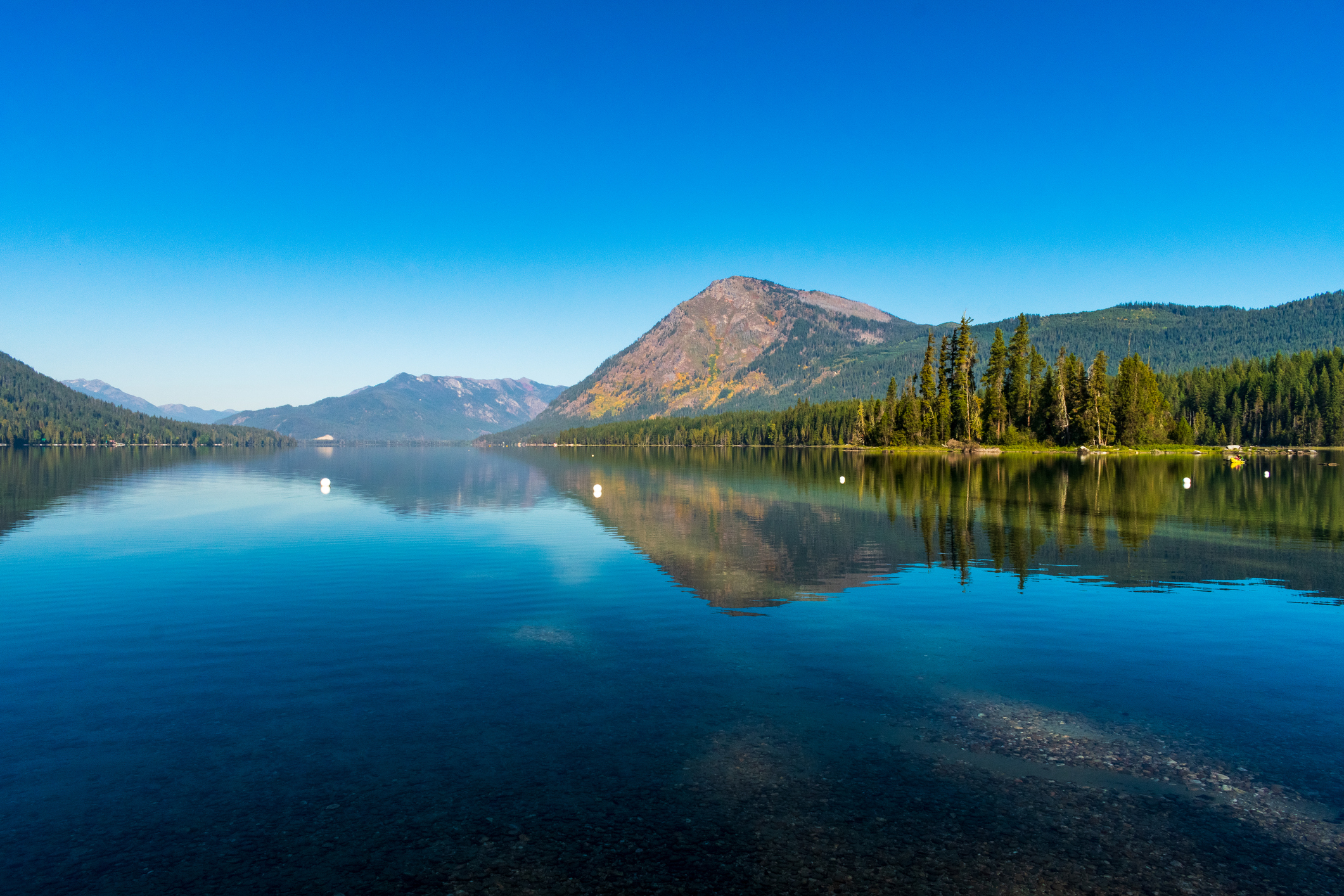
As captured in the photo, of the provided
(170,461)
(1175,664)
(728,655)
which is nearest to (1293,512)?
(1175,664)

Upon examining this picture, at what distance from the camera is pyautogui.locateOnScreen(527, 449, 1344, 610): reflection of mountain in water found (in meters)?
33.2

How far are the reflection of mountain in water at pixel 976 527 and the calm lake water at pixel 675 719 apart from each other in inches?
23.6

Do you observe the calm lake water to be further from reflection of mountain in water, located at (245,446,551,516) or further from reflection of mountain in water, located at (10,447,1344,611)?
reflection of mountain in water, located at (245,446,551,516)

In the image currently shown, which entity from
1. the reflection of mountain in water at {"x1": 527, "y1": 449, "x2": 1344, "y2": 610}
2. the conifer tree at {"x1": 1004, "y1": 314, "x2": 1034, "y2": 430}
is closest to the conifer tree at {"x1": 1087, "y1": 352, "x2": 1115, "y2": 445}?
the conifer tree at {"x1": 1004, "y1": 314, "x2": 1034, "y2": 430}

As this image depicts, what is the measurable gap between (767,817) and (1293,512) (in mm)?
63378

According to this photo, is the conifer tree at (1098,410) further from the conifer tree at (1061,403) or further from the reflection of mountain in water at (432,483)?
the reflection of mountain in water at (432,483)

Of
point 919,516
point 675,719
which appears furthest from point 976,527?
point 675,719

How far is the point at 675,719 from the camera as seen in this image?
15.6 m

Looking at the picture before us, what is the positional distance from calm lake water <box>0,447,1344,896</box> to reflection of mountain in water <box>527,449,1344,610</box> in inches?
23.6

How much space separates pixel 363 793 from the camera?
12398 mm

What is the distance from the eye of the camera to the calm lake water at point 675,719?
10.5 meters

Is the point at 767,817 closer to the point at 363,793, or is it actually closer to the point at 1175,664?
the point at 363,793

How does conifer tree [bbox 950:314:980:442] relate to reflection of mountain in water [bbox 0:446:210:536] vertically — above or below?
above

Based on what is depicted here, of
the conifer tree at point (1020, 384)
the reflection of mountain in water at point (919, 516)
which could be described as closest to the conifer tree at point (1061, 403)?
the conifer tree at point (1020, 384)
